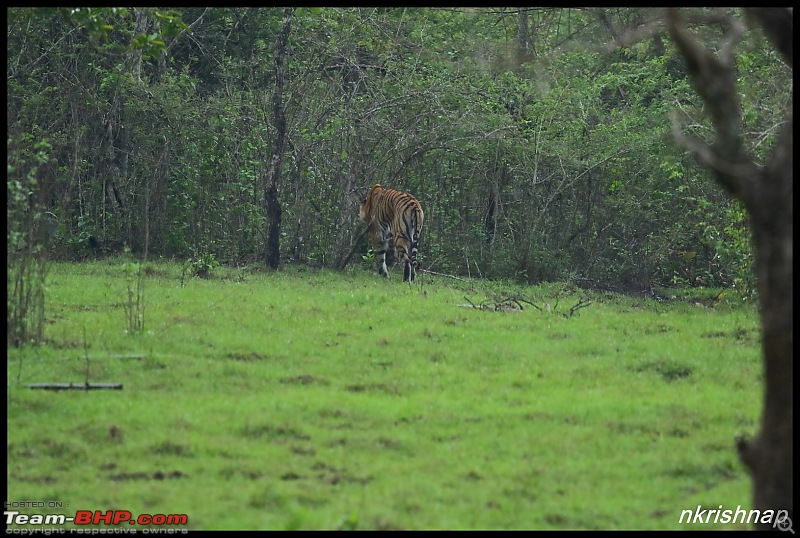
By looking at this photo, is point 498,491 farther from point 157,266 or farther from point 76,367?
point 157,266

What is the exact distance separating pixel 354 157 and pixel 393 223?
172cm

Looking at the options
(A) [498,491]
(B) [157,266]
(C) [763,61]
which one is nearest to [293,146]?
(B) [157,266]

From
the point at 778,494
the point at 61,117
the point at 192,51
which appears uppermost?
the point at 192,51

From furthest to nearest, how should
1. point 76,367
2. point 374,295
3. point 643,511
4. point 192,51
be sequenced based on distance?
point 192,51, point 374,295, point 76,367, point 643,511

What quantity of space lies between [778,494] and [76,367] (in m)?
6.99

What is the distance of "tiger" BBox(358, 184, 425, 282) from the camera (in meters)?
18.9

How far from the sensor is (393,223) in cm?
1916

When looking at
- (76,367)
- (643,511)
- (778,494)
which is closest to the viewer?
(778,494)

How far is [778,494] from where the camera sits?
5.11 metres
